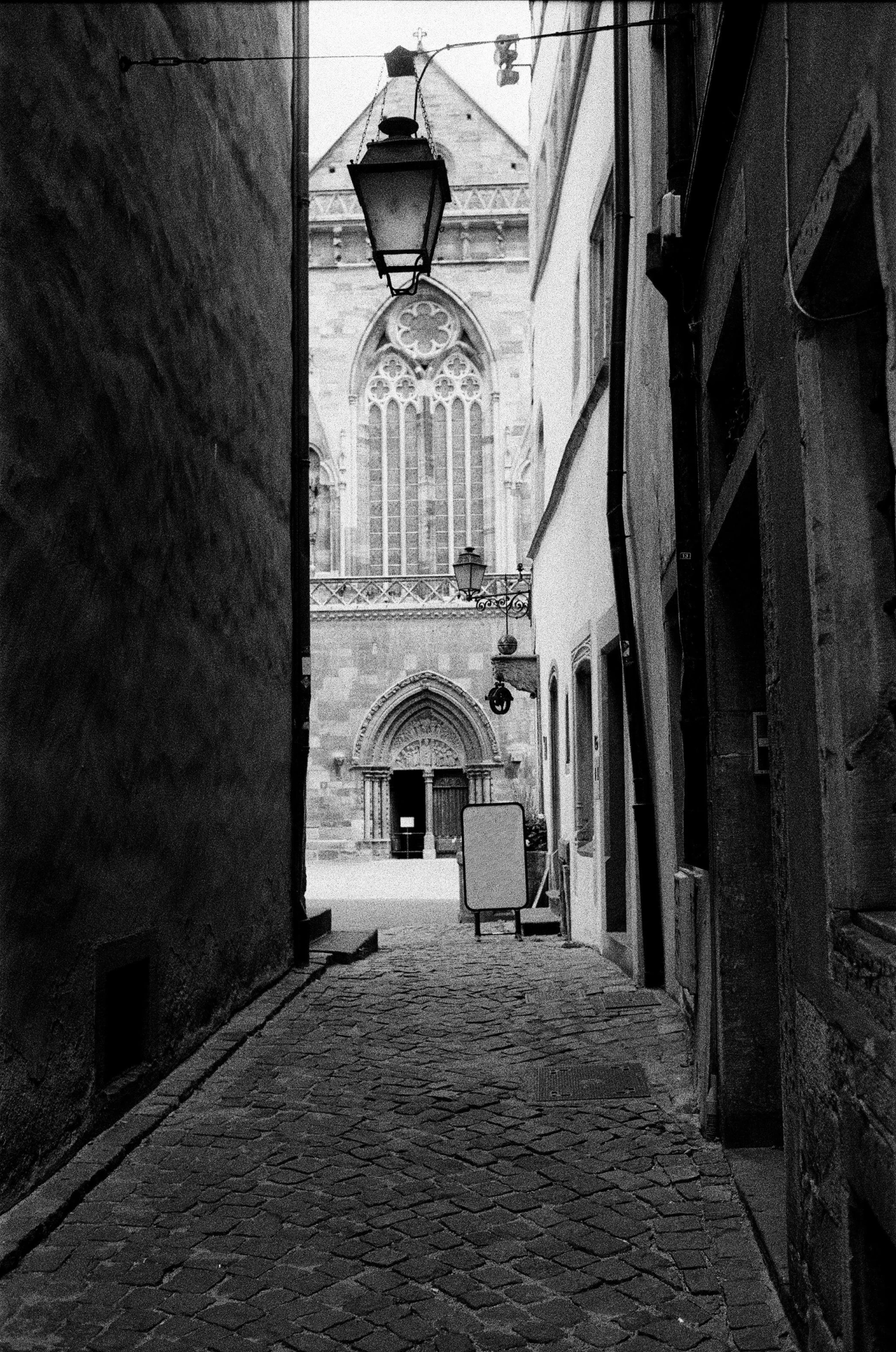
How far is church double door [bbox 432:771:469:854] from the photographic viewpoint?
30422 mm

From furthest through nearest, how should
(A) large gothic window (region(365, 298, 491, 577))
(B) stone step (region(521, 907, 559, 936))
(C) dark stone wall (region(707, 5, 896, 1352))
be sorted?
(A) large gothic window (region(365, 298, 491, 577)), (B) stone step (region(521, 907, 559, 936)), (C) dark stone wall (region(707, 5, 896, 1352))

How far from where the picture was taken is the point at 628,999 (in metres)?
6.91

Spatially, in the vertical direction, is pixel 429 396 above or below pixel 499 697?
above

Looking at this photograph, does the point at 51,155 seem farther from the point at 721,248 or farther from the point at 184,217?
the point at 721,248

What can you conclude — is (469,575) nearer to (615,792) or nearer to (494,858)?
(494,858)

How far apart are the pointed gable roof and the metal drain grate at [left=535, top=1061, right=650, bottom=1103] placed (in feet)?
101

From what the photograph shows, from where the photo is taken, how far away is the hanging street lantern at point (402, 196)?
6.64 meters

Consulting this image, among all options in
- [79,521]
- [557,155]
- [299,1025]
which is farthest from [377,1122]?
[557,155]

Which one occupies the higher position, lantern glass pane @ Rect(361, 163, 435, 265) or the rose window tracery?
the rose window tracery

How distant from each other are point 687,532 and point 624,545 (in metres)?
3.18

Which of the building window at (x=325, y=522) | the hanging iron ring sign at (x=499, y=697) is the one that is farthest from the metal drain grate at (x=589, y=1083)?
the building window at (x=325, y=522)

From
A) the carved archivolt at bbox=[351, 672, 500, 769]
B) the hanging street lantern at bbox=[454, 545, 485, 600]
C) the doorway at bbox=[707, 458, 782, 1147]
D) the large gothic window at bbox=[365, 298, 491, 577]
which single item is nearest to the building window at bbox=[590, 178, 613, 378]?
the doorway at bbox=[707, 458, 782, 1147]

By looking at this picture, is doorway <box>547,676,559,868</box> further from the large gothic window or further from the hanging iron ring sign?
the large gothic window

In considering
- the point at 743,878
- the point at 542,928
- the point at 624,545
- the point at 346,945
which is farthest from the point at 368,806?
the point at 743,878
